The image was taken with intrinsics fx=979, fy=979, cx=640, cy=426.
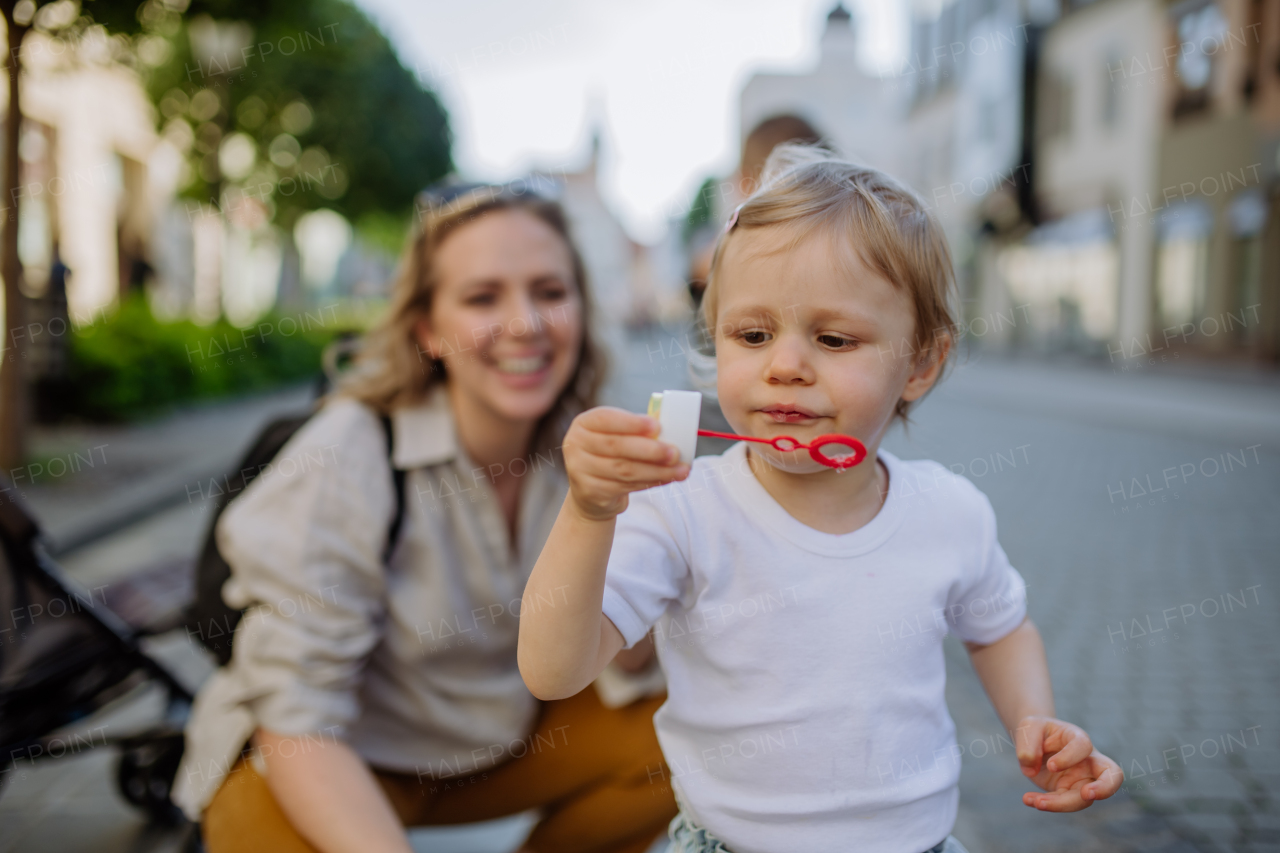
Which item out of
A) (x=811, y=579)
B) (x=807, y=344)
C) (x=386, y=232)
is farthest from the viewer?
(x=386, y=232)

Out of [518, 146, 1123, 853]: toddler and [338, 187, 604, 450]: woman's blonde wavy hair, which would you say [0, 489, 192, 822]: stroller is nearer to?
[338, 187, 604, 450]: woman's blonde wavy hair

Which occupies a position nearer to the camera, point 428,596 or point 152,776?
point 428,596

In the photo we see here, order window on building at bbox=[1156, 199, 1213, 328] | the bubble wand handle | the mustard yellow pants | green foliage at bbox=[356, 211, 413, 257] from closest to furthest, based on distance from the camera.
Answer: the bubble wand handle < the mustard yellow pants < window on building at bbox=[1156, 199, 1213, 328] < green foliage at bbox=[356, 211, 413, 257]

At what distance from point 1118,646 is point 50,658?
12.4ft

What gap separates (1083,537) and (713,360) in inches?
203

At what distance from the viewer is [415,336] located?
2.38 meters

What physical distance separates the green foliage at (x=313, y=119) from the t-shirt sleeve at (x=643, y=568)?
983 cm

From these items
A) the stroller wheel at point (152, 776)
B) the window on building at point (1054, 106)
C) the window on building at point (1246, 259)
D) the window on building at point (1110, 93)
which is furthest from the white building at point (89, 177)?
the window on building at point (1054, 106)

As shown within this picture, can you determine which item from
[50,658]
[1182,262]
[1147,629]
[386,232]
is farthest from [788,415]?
[386,232]

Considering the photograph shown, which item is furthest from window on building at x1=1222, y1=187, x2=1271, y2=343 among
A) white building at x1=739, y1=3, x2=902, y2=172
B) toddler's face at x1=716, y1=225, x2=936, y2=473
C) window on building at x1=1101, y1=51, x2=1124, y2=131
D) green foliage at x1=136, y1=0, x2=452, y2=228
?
white building at x1=739, y1=3, x2=902, y2=172

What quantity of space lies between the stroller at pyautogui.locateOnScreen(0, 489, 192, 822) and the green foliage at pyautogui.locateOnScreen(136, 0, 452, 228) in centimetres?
863

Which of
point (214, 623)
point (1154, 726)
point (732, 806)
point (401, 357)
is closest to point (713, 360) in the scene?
point (732, 806)

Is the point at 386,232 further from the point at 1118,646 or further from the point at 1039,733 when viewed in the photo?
the point at 1039,733

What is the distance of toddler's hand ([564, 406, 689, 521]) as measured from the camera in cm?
106
